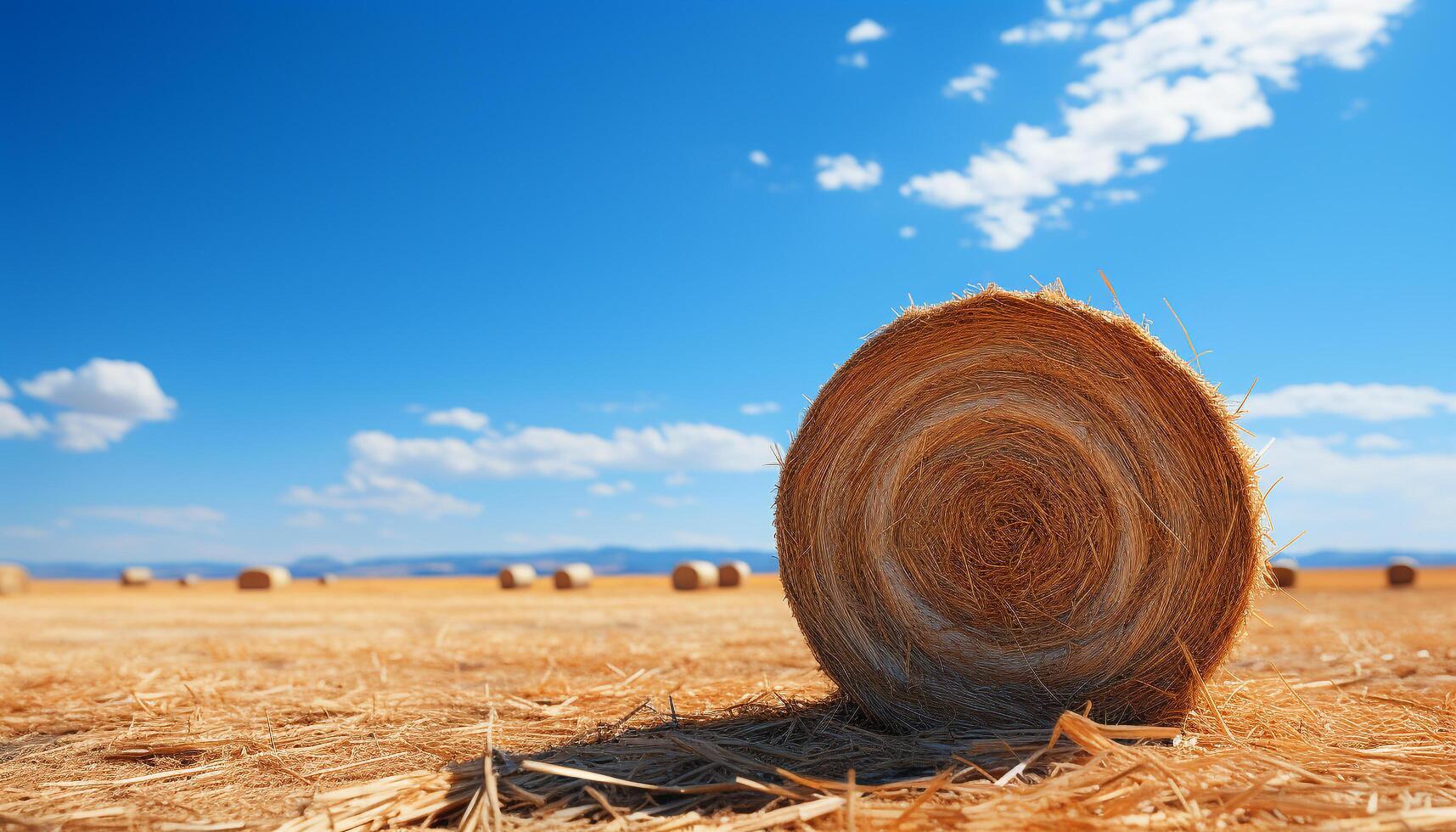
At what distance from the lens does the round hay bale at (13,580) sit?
24.4m

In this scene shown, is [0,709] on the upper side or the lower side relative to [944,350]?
lower

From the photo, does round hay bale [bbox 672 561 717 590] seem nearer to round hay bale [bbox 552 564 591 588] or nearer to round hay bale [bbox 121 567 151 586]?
round hay bale [bbox 552 564 591 588]

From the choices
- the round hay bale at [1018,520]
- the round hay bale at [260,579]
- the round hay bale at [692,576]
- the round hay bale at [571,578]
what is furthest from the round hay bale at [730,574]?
the round hay bale at [1018,520]

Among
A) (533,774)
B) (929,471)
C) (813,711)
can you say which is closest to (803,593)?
(813,711)

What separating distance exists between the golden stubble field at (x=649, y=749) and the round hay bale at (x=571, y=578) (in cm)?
1769

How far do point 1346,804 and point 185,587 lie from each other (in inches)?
1442

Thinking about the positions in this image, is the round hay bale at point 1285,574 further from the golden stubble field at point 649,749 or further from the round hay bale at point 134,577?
the round hay bale at point 134,577

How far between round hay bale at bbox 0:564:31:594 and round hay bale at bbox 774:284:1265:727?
1085 inches

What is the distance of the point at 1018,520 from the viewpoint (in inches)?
186

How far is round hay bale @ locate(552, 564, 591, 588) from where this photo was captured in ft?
86.4

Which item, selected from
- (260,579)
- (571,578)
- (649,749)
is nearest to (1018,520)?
(649,749)

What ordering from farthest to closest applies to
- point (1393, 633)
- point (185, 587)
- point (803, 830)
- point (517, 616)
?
point (185, 587) → point (517, 616) → point (1393, 633) → point (803, 830)

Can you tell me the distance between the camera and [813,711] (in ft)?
16.6

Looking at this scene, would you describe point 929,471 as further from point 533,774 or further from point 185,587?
point 185,587
